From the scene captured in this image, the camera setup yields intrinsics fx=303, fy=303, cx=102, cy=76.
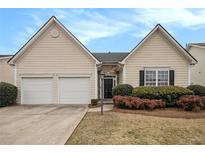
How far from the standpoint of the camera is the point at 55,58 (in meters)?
23.4

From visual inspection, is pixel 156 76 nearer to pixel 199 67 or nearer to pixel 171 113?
pixel 171 113

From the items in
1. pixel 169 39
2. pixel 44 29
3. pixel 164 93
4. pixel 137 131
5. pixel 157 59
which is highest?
pixel 44 29

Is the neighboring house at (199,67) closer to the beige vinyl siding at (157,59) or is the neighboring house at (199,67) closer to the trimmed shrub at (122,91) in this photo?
the beige vinyl siding at (157,59)

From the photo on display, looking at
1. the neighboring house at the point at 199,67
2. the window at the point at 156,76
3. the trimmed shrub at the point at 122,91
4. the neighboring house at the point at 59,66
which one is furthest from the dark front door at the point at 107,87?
the neighboring house at the point at 199,67

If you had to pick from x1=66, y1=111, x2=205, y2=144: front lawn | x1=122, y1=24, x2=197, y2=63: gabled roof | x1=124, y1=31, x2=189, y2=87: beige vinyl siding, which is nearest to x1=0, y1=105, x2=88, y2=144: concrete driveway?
x1=66, y1=111, x2=205, y2=144: front lawn

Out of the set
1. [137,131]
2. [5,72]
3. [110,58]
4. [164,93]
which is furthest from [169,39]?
[5,72]

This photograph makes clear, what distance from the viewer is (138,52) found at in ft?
74.5

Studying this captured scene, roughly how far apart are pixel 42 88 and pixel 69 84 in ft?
6.91

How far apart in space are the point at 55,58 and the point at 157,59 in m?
7.78

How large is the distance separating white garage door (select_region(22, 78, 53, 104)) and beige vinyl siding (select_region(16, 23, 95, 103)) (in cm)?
41

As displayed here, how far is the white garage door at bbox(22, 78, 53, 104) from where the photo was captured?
23328 millimetres

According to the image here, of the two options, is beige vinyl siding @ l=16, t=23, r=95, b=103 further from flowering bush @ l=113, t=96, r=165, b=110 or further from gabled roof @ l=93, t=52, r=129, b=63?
flowering bush @ l=113, t=96, r=165, b=110

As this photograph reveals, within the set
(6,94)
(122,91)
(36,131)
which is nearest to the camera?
(36,131)
